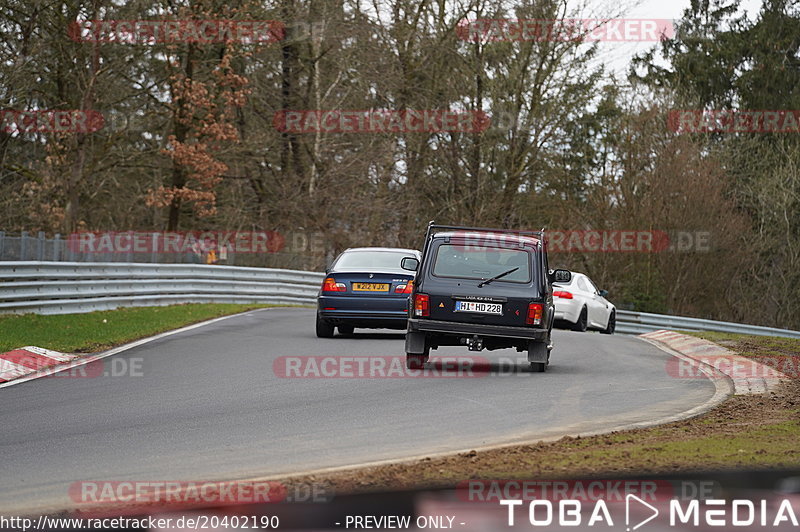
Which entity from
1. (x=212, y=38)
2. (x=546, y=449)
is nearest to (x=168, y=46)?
(x=212, y=38)

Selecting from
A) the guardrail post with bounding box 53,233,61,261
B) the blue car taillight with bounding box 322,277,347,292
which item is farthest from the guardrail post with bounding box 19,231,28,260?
the blue car taillight with bounding box 322,277,347,292

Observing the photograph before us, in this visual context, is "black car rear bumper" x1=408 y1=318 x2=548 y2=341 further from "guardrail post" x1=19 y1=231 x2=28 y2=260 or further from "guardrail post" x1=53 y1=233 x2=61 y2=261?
"guardrail post" x1=53 y1=233 x2=61 y2=261

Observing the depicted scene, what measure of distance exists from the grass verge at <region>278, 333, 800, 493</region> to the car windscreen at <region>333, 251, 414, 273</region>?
31.0 ft

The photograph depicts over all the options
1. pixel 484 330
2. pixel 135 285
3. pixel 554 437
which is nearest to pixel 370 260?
pixel 484 330

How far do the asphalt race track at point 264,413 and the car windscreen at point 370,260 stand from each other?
281cm

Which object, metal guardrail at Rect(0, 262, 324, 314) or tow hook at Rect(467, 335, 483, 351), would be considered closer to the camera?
tow hook at Rect(467, 335, 483, 351)

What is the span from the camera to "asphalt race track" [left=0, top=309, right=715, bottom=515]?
7695 millimetres

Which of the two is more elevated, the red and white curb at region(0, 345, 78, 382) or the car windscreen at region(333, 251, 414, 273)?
the car windscreen at region(333, 251, 414, 273)

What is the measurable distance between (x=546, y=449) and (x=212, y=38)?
31.1 m

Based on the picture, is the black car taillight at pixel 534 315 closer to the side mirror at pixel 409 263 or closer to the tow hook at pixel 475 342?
the tow hook at pixel 475 342

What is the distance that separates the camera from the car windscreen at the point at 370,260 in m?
19.5

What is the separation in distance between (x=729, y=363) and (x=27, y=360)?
32.9 feet

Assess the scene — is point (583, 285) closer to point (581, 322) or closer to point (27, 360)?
point (581, 322)

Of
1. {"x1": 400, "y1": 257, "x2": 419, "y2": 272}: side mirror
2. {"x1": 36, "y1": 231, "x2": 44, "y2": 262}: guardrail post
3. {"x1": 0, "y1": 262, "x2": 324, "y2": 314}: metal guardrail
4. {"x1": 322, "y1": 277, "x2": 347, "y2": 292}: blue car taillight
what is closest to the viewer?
{"x1": 400, "y1": 257, "x2": 419, "y2": 272}: side mirror
